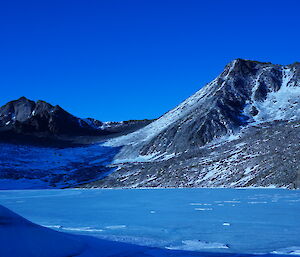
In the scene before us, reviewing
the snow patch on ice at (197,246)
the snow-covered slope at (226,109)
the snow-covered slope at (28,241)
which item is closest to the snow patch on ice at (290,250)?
the snow patch on ice at (197,246)

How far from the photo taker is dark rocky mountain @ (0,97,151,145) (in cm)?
14175

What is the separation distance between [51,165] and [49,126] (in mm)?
65525

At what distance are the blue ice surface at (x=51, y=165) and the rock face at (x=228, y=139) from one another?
6.74 metres

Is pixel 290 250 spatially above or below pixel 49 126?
below

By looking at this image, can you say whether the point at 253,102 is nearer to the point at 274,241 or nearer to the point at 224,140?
the point at 224,140

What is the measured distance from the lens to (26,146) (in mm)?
122625

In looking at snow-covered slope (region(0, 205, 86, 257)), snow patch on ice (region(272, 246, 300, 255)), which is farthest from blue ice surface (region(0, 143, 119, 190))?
snow patch on ice (region(272, 246, 300, 255))

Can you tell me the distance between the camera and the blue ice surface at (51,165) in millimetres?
77044

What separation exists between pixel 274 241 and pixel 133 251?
437cm

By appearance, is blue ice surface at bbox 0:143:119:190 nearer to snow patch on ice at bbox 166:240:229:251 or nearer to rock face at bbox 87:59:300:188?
rock face at bbox 87:59:300:188

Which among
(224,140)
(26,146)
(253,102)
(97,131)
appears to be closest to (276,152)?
(224,140)

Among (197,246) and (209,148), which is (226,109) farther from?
(197,246)

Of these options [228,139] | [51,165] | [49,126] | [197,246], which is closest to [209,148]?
[228,139]

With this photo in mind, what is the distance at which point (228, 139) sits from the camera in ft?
268
